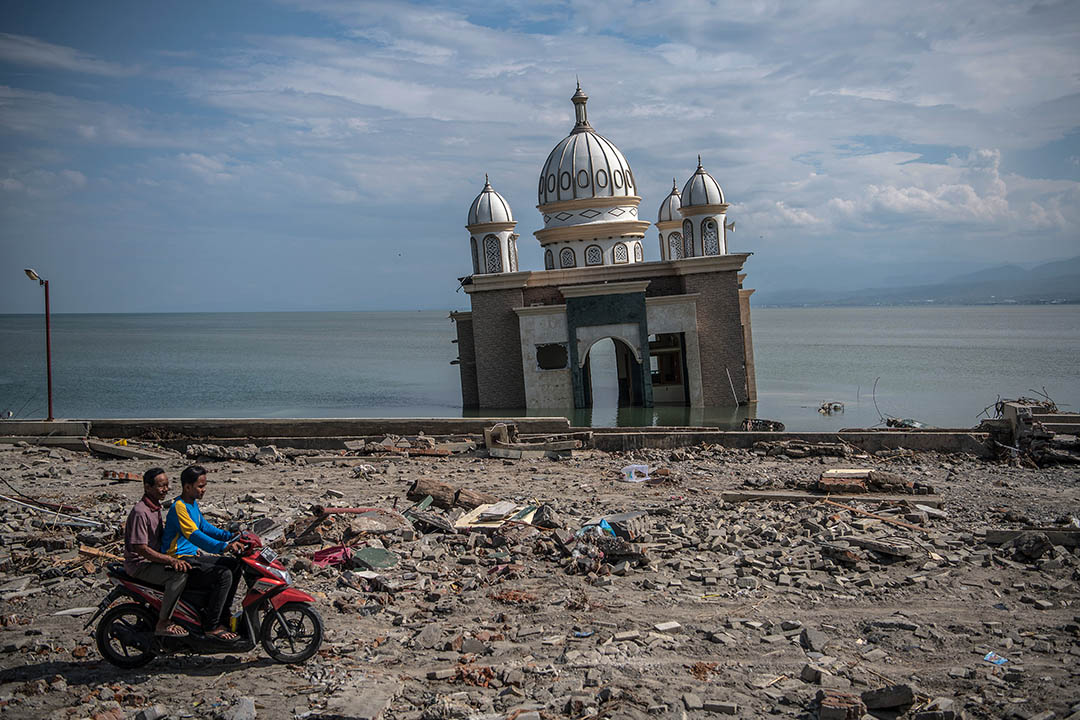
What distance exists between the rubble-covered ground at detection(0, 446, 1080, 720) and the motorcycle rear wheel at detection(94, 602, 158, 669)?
0.12 meters

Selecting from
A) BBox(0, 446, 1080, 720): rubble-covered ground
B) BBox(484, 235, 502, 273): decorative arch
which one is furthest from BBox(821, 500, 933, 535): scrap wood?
BBox(484, 235, 502, 273): decorative arch

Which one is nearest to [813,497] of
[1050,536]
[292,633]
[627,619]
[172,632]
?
[1050,536]

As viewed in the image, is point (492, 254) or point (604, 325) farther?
point (492, 254)

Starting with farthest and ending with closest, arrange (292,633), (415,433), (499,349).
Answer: (499,349) < (415,433) < (292,633)

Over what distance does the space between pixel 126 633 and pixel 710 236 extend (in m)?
26.7

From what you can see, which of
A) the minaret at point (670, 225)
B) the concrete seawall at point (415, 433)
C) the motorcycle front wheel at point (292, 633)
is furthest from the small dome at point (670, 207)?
the motorcycle front wheel at point (292, 633)

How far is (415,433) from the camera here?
61.0ft

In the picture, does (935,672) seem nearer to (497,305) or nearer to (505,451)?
(505,451)

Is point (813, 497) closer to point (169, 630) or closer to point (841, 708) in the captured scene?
point (841, 708)

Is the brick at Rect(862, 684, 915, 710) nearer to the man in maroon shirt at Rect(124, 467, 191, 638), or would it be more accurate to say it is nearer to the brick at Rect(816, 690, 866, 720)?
the brick at Rect(816, 690, 866, 720)

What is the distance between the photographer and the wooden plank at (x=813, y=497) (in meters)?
10.9

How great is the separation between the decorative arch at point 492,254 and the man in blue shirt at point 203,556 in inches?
1039

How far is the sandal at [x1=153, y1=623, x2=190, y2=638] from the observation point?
20.5ft

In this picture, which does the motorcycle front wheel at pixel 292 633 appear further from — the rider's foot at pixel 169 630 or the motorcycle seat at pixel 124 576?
the motorcycle seat at pixel 124 576
